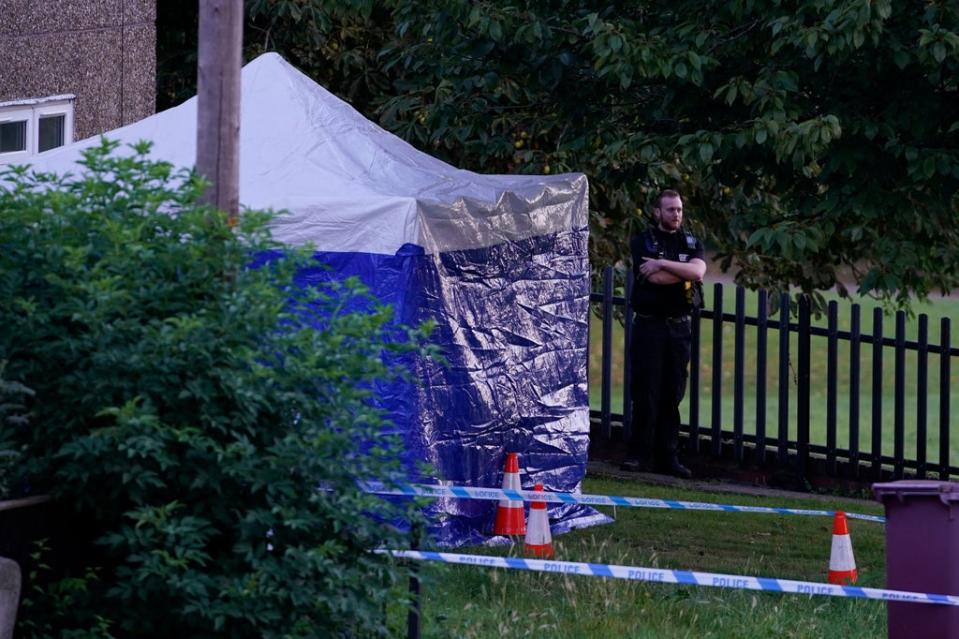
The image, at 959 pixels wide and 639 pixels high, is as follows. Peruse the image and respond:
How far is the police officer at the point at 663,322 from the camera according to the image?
10398 mm

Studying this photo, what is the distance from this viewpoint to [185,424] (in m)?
4.73

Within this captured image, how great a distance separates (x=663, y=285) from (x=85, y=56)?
14.4 ft

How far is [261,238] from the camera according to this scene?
500cm

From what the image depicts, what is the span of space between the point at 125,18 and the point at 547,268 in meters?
3.89

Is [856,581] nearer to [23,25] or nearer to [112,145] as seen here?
[112,145]

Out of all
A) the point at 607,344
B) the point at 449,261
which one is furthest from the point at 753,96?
the point at 607,344

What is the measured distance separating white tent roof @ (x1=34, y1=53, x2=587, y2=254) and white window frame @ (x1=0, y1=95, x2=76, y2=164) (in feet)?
5.58

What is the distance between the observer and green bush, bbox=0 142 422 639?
4660mm

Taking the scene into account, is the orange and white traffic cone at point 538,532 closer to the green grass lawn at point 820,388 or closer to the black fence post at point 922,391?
the black fence post at point 922,391

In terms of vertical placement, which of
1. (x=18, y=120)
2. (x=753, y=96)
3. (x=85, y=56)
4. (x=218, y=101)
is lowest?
(x=218, y=101)

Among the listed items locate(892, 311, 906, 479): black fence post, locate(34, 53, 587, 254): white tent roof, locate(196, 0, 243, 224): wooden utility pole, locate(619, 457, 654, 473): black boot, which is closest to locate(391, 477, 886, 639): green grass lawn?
locate(196, 0, 243, 224): wooden utility pole

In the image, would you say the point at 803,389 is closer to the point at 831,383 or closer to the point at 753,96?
the point at 831,383

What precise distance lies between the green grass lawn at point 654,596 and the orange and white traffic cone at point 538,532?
0.09 meters

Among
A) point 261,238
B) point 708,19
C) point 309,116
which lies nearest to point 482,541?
point 309,116
